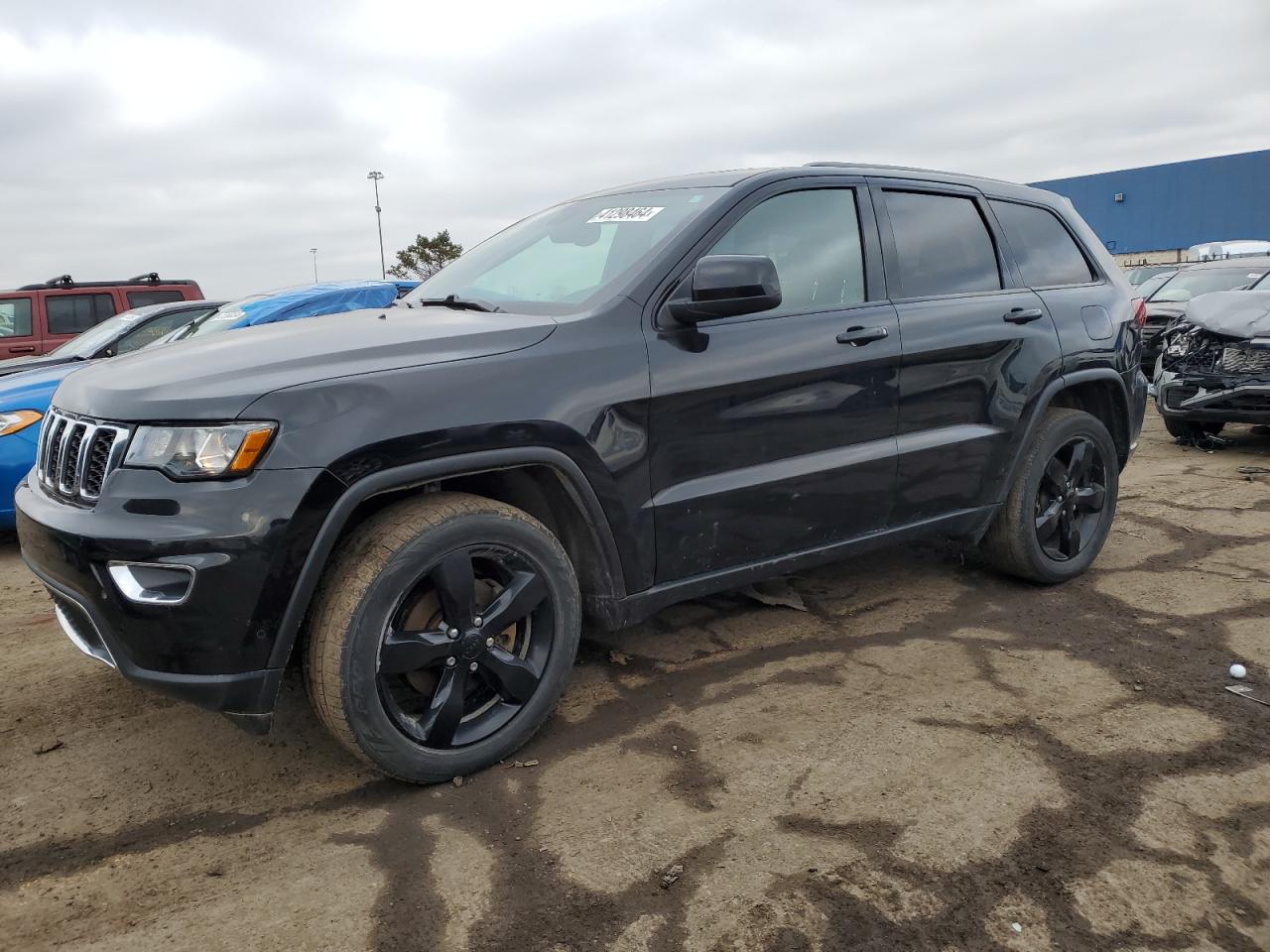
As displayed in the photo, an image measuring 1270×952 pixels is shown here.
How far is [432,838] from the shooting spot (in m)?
2.51

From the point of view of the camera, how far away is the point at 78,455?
263 centimetres

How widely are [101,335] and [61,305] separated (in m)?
4.53

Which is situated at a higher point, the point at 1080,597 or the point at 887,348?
the point at 887,348

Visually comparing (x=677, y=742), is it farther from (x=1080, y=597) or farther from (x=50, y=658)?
(x=50, y=658)

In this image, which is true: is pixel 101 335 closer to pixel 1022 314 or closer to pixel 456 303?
pixel 456 303

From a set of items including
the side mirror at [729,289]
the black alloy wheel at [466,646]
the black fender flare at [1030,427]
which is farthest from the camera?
the black fender flare at [1030,427]

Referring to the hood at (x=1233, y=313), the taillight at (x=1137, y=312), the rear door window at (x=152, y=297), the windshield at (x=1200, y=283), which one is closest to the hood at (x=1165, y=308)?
the windshield at (x=1200, y=283)

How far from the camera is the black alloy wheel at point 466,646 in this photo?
2652 millimetres

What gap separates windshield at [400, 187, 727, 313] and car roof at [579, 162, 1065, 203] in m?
0.07

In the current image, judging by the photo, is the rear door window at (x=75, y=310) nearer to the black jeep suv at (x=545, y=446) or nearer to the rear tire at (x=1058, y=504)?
the black jeep suv at (x=545, y=446)

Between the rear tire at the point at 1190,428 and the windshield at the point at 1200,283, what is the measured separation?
8.43 feet

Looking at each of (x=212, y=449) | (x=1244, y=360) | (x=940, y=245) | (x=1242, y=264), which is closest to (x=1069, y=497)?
(x=940, y=245)

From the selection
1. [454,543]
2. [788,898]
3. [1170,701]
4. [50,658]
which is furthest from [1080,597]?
[50,658]

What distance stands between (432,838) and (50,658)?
7.37 ft
